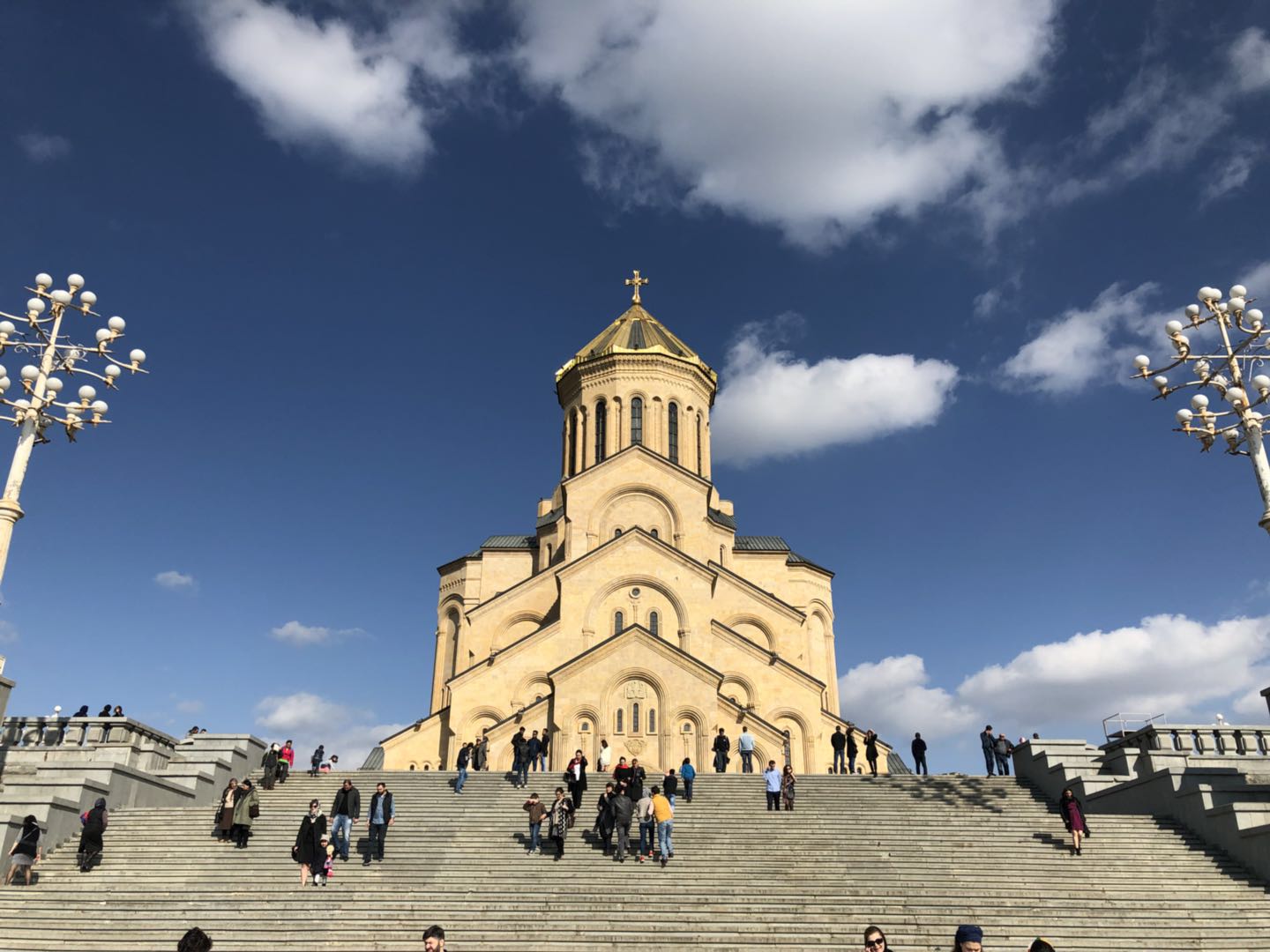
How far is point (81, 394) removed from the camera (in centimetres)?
1420

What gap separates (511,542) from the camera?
36594 millimetres

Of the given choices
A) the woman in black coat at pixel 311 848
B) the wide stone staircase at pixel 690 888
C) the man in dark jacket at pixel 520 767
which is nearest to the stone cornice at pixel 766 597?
the man in dark jacket at pixel 520 767

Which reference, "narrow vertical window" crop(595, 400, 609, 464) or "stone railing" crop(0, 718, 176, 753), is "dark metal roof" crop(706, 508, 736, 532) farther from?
"stone railing" crop(0, 718, 176, 753)

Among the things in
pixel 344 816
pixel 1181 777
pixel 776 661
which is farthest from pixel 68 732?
pixel 1181 777

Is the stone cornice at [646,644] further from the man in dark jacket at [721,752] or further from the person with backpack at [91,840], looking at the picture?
the person with backpack at [91,840]

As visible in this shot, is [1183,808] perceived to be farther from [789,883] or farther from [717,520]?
[717,520]

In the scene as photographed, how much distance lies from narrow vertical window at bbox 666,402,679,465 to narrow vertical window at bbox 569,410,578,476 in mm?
3840

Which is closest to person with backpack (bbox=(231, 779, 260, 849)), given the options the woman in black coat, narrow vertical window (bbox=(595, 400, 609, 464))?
the woman in black coat

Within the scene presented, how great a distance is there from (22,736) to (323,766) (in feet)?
23.4

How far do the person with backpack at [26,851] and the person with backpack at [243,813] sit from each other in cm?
264

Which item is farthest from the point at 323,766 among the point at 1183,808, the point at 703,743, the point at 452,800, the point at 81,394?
the point at 1183,808

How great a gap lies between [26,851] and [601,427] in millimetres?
26126

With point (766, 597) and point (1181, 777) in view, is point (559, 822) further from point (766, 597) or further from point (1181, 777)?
point (766, 597)

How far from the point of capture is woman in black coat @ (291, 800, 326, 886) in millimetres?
12562
